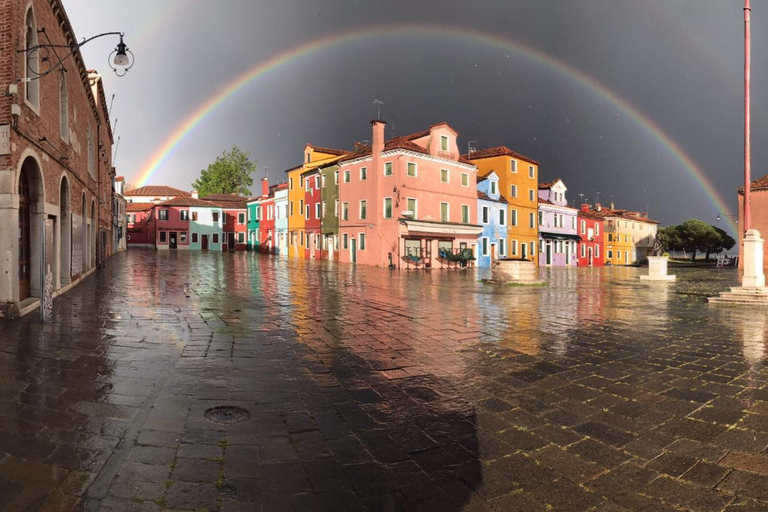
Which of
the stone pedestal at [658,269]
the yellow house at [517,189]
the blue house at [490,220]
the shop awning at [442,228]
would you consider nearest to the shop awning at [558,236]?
the yellow house at [517,189]

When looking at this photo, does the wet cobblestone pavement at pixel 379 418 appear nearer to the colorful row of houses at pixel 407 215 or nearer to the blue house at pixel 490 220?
the colorful row of houses at pixel 407 215

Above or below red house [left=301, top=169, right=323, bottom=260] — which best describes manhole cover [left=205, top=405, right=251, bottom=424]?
below

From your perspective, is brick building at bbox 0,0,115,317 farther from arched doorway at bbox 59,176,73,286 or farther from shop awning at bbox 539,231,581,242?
shop awning at bbox 539,231,581,242

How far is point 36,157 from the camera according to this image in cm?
1019

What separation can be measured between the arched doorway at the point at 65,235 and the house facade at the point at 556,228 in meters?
42.9

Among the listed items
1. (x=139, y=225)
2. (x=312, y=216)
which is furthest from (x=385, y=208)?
(x=139, y=225)

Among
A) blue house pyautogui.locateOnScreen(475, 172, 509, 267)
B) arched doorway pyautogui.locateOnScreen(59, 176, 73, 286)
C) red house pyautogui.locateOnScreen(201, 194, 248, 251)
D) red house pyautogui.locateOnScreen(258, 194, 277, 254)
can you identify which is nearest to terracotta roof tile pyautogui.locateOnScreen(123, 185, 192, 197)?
red house pyautogui.locateOnScreen(201, 194, 248, 251)

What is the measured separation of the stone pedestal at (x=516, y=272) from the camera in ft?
65.2

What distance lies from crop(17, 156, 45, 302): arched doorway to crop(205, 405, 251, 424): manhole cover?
27.2 feet

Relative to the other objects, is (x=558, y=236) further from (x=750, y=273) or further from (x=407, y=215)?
(x=750, y=273)

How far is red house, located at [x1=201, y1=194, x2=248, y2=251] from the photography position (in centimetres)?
6406

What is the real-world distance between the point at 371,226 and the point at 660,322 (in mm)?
27897

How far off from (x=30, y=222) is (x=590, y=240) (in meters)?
58.9

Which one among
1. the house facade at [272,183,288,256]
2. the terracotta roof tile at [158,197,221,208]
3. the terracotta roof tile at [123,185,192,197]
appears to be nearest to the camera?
the house facade at [272,183,288,256]
